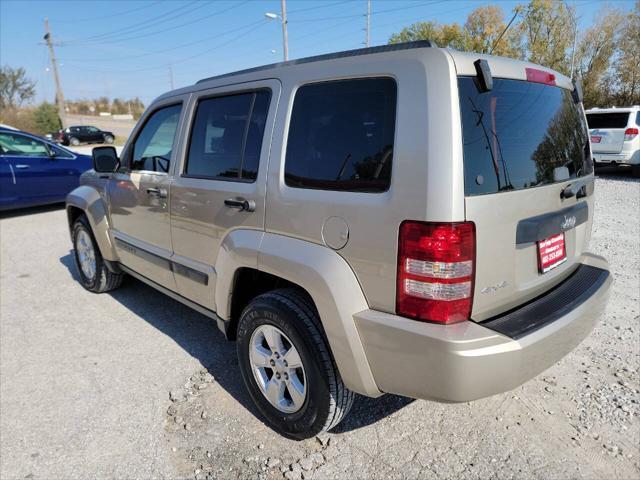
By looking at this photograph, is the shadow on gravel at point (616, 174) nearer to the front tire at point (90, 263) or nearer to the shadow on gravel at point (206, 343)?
the shadow on gravel at point (206, 343)

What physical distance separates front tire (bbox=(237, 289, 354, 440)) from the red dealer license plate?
3.71ft

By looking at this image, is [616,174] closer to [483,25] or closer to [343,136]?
[343,136]

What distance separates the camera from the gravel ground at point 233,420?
222cm

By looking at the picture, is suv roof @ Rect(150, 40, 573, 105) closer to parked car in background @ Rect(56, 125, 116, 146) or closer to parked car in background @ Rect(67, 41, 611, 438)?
parked car in background @ Rect(67, 41, 611, 438)

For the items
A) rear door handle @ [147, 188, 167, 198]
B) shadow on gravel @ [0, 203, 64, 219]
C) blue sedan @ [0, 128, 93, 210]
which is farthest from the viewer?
shadow on gravel @ [0, 203, 64, 219]

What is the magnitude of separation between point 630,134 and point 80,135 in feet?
108

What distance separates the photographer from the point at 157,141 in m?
3.48

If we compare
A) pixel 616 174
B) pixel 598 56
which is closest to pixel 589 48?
pixel 598 56

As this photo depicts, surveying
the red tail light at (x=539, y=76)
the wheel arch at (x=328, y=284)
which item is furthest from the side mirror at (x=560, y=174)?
the wheel arch at (x=328, y=284)

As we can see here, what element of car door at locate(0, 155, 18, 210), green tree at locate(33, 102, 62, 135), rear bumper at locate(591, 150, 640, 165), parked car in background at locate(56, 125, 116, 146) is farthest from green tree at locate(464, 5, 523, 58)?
green tree at locate(33, 102, 62, 135)

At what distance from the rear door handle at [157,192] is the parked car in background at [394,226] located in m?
0.36

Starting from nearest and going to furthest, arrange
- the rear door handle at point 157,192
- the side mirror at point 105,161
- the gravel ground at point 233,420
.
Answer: the gravel ground at point 233,420 < the rear door handle at point 157,192 < the side mirror at point 105,161

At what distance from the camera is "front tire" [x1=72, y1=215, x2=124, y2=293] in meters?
4.43

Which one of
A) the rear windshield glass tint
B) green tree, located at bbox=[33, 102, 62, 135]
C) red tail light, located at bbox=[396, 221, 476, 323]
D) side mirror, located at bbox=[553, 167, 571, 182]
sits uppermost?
green tree, located at bbox=[33, 102, 62, 135]
